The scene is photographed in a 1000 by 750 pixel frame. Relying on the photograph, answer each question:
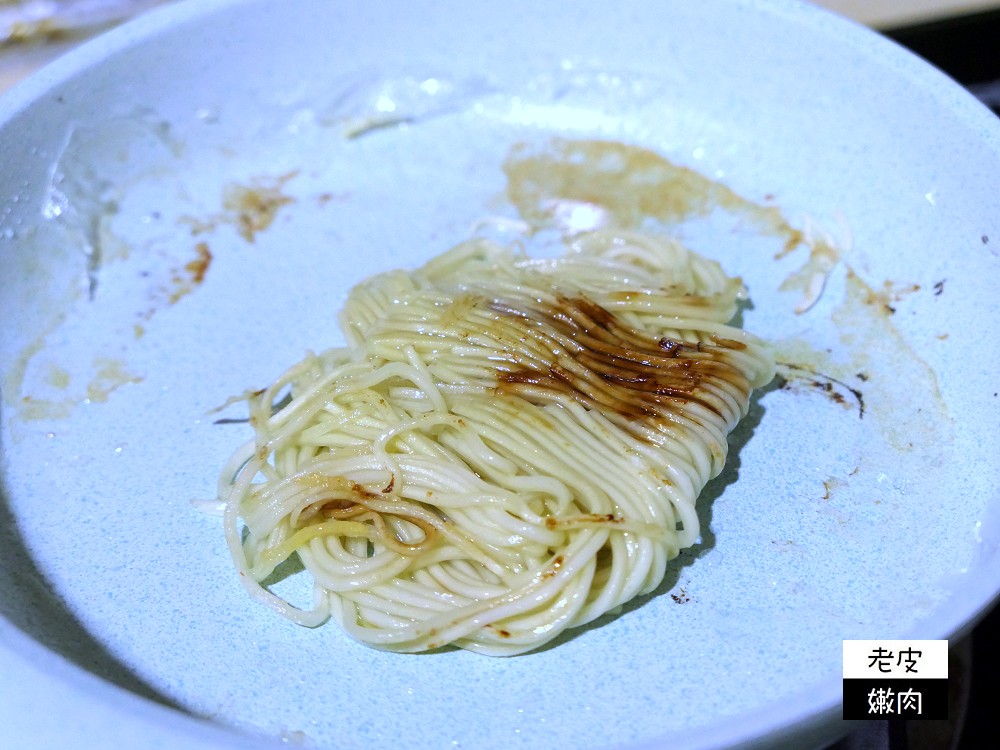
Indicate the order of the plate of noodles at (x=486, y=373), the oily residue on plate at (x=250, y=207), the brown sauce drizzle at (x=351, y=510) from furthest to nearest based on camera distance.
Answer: the oily residue on plate at (x=250, y=207) < the brown sauce drizzle at (x=351, y=510) < the plate of noodles at (x=486, y=373)

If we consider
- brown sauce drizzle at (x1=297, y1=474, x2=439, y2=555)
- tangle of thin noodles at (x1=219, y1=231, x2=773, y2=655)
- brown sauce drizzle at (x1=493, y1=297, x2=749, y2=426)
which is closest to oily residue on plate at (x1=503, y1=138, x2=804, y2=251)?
tangle of thin noodles at (x1=219, y1=231, x2=773, y2=655)

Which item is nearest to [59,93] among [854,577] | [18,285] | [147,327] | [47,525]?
[18,285]

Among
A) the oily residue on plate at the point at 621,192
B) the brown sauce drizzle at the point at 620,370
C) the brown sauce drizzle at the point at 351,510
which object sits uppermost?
the oily residue on plate at the point at 621,192

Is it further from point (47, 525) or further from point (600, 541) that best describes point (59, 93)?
point (600, 541)

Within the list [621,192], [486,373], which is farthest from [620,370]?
[621,192]

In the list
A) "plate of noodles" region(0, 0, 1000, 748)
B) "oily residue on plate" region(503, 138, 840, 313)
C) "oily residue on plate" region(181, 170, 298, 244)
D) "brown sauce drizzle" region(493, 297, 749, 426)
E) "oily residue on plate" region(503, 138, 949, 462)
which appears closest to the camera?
"plate of noodles" region(0, 0, 1000, 748)

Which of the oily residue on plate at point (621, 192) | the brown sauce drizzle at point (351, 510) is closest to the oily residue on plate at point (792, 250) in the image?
the oily residue on plate at point (621, 192)

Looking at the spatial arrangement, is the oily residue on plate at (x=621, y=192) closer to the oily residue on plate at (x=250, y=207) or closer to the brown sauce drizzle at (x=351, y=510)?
the oily residue on plate at (x=250, y=207)

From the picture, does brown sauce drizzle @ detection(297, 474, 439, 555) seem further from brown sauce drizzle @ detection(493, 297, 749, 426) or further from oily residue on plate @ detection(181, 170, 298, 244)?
oily residue on plate @ detection(181, 170, 298, 244)
